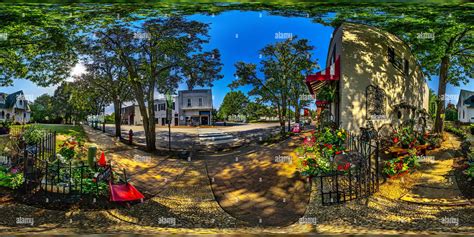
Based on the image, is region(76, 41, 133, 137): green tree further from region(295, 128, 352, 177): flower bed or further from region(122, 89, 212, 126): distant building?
region(295, 128, 352, 177): flower bed

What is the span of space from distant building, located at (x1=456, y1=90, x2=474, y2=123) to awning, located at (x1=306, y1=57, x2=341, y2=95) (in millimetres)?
1303

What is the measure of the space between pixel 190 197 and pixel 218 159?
399 mm

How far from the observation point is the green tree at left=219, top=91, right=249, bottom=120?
2.10 metres

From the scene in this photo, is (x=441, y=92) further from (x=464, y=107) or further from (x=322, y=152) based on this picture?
(x=322, y=152)

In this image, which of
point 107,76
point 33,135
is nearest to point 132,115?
point 107,76

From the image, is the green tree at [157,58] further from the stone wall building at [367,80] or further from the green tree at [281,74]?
the stone wall building at [367,80]

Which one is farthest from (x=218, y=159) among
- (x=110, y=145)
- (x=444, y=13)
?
(x=444, y=13)

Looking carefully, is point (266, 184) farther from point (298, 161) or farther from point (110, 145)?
point (110, 145)

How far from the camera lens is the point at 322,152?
7.43 ft

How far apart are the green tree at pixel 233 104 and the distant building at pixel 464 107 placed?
2.03m

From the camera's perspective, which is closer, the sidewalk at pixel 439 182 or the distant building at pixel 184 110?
the distant building at pixel 184 110

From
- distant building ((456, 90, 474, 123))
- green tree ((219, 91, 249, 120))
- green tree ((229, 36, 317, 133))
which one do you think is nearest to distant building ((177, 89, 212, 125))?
green tree ((219, 91, 249, 120))

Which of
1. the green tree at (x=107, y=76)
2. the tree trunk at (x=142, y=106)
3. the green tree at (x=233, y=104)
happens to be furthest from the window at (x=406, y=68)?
the green tree at (x=107, y=76)

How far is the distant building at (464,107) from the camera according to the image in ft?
8.02
